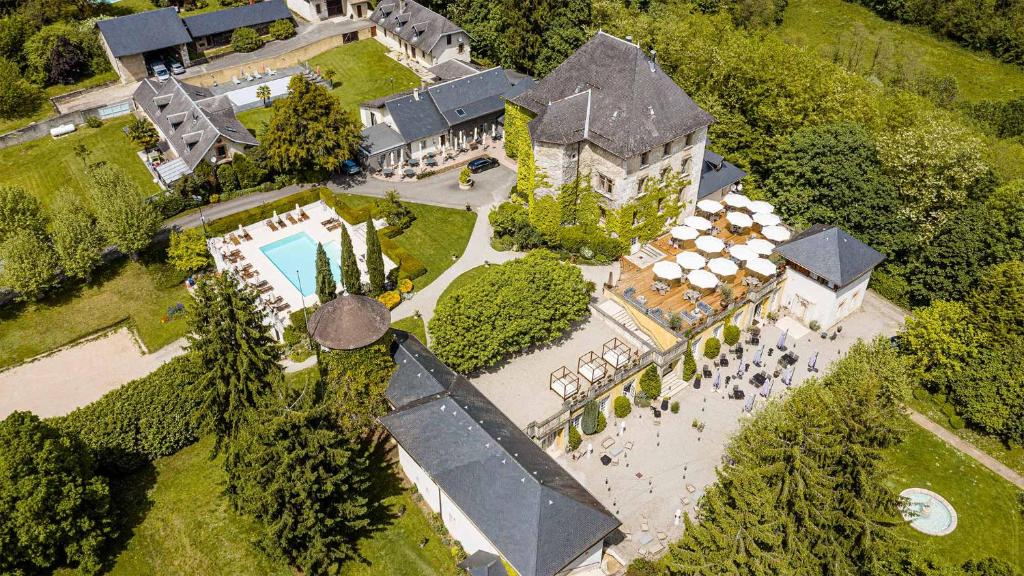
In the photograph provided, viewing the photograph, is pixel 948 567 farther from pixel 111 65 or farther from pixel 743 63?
pixel 111 65

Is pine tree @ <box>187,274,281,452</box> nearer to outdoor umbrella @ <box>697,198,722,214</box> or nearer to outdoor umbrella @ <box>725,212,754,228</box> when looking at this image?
outdoor umbrella @ <box>697,198,722,214</box>

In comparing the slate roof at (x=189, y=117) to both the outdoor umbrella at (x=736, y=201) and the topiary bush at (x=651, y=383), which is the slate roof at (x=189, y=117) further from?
the topiary bush at (x=651, y=383)

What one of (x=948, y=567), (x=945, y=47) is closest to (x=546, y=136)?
(x=948, y=567)

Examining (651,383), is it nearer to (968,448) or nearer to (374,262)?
(968,448)

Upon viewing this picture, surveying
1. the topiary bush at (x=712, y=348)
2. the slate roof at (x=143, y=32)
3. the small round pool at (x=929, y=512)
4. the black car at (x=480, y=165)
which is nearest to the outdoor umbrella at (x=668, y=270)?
the topiary bush at (x=712, y=348)

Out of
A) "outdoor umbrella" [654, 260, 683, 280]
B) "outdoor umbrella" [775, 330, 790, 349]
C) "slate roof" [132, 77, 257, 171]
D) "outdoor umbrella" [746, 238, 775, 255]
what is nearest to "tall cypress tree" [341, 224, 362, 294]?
"outdoor umbrella" [654, 260, 683, 280]

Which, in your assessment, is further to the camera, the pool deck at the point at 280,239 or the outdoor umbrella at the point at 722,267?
the pool deck at the point at 280,239
